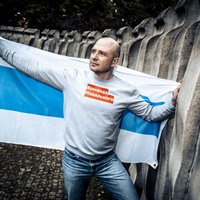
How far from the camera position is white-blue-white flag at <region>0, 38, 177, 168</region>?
138 inches

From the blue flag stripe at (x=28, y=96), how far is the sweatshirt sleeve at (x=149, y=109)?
973 millimetres

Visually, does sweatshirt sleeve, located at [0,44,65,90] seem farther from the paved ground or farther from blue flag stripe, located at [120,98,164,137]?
the paved ground

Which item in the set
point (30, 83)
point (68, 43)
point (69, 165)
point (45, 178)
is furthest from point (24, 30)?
point (69, 165)

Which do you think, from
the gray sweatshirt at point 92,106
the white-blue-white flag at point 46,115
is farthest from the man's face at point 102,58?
the white-blue-white flag at point 46,115

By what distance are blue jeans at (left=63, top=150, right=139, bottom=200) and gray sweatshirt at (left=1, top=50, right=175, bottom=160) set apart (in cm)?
9

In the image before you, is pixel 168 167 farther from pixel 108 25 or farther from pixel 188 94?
pixel 108 25

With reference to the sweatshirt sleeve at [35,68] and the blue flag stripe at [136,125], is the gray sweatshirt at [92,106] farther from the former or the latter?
the blue flag stripe at [136,125]

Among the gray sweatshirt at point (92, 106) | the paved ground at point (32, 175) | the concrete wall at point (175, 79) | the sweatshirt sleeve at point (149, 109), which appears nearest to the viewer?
the concrete wall at point (175, 79)

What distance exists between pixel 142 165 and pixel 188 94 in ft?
5.85

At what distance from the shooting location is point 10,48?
11.2 ft

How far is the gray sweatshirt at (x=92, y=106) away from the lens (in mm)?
2945

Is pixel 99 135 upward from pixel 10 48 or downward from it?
downward

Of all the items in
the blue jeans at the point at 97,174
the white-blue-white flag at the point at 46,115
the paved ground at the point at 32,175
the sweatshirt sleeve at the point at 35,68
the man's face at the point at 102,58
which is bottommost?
the paved ground at the point at 32,175

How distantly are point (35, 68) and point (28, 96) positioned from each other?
22.5 inches
